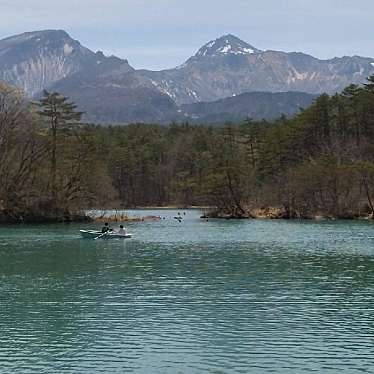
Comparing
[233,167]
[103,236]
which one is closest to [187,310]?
[103,236]

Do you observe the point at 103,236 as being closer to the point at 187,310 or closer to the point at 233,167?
the point at 187,310

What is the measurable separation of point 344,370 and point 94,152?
2724 inches

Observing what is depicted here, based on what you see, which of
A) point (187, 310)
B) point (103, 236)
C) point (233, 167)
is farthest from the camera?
point (233, 167)

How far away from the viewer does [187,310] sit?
24.2m

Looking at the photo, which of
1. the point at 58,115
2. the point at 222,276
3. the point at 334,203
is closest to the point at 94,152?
the point at 58,115

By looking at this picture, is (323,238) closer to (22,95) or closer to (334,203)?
(334,203)

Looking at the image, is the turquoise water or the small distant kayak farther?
the small distant kayak

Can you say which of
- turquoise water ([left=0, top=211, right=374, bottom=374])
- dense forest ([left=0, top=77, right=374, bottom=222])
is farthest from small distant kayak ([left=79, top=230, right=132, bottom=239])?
dense forest ([left=0, top=77, right=374, bottom=222])

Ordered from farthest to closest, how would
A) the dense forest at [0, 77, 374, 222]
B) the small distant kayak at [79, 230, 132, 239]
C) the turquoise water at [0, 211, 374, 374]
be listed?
the dense forest at [0, 77, 374, 222]
the small distant kayak at [79, 230, 132, 239]
the turquoise water at [0, 211, 374, 374]

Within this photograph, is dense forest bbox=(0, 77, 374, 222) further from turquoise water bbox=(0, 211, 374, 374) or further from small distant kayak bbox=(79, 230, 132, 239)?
turquoise water bbox=(0, 211, 374, 374)

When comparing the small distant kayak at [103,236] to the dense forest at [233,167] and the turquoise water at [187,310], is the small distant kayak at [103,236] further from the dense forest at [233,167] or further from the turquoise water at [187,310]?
the dense forest at [233,167]

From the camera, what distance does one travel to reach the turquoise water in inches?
697

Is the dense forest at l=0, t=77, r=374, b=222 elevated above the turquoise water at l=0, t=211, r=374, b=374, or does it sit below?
above

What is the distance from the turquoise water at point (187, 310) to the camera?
17.7 m
